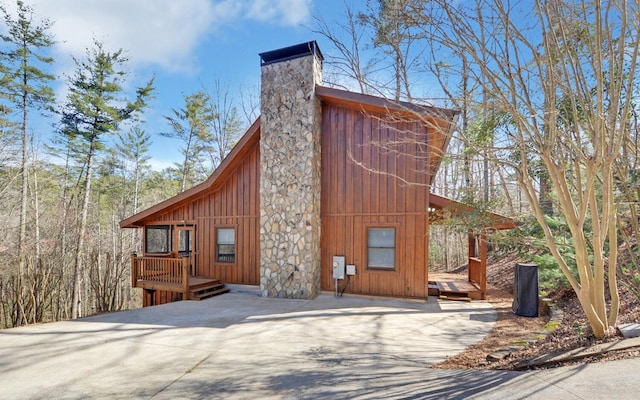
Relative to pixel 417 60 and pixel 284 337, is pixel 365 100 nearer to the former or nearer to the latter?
pixel 417 60

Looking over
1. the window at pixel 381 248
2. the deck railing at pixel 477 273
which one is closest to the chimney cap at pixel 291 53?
the window at pixel 381 248

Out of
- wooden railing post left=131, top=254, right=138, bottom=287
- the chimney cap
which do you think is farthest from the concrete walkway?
the chimney cap

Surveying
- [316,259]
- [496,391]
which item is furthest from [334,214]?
[496,391]

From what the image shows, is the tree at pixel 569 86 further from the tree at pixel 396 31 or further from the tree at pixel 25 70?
the tree at pixel 25 70

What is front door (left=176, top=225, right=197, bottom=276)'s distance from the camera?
9867 mm

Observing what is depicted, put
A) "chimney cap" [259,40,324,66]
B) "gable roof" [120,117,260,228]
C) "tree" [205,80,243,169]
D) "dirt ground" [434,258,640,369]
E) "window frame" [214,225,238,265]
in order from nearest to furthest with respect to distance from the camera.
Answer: "dirt ground" [434,258,640,369], "chimney cap" [259,40,324,66], "gable roof" [120,117,260,228], "window frame" [214,225,238,265], "tree" [205,80,243,169]

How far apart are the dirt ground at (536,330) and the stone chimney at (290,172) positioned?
415 cm

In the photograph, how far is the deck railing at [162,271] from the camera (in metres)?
7.96

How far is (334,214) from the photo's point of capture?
27.0 ft

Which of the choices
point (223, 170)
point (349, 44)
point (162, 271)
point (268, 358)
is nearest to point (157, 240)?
point (162, 271)

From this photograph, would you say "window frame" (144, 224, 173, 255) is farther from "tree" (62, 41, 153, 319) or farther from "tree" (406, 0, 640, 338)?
"tree" (406, 0, 640, 338)

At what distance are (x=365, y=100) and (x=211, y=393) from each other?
6.61m

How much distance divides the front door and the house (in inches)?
46.2

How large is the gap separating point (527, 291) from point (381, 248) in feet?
10.4
